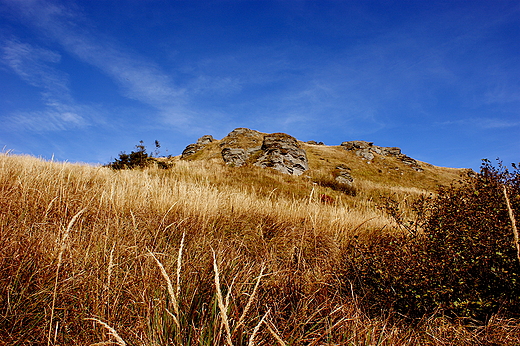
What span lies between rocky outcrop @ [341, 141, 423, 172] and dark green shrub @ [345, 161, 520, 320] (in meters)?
45.5

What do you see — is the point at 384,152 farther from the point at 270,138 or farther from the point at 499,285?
the point at 499,285

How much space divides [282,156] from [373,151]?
36.1 m

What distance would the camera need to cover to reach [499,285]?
1887 millimetres

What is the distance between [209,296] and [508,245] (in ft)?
7.42

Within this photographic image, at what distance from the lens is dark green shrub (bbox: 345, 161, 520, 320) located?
6.04ft

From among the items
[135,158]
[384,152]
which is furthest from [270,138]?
[384,152]

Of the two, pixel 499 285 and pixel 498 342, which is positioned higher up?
pixel 499 285

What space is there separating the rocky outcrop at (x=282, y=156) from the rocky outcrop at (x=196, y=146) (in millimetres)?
19989

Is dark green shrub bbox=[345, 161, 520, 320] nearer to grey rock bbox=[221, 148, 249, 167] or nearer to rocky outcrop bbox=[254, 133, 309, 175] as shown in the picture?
rocky outcrop bbox=[254, 133, 309, 175]

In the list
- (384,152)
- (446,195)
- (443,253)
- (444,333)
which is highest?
(384,152)

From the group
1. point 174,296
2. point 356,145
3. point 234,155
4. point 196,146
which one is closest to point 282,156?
point 234,155

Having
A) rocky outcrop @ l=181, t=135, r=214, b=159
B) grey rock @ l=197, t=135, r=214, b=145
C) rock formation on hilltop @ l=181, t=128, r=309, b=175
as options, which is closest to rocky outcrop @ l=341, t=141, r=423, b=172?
rock formation on hilltop @ l=181, t=128, r=309, b=175

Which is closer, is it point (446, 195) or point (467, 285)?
point (467, 285)

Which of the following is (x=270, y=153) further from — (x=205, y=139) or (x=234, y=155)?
(x=205, y=139)
